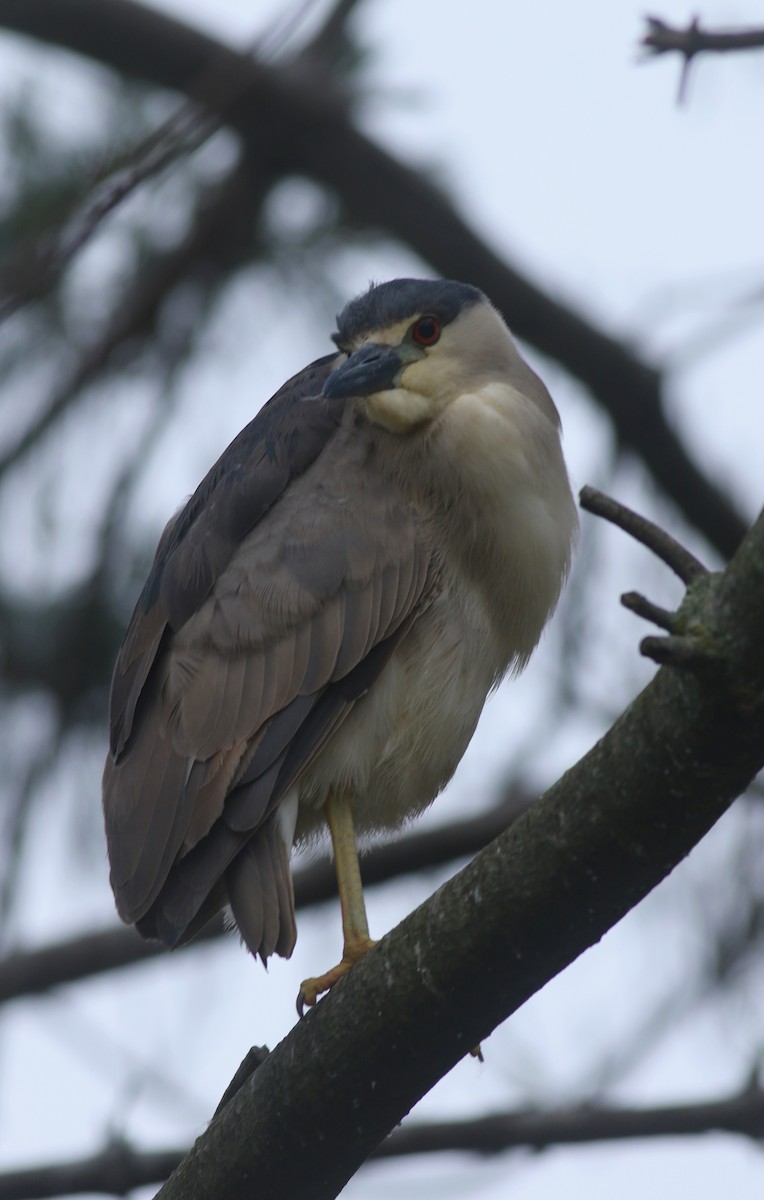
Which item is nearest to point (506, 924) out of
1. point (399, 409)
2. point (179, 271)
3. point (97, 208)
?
point (97, 208)

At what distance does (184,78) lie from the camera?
171 inches

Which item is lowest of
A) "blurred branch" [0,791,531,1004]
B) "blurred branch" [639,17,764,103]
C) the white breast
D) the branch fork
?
"blurred branch" [0,791,531,1004]

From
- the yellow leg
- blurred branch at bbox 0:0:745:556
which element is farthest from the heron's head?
blurred branch at bbox 0:0:745:556

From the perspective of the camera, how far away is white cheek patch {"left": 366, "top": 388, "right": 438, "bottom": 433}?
2.94m

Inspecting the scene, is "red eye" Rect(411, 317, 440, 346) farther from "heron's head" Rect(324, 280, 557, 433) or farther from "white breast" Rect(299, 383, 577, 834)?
"white breast" Rect(299, 383, 577, 834)

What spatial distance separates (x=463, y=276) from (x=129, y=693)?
2.17m

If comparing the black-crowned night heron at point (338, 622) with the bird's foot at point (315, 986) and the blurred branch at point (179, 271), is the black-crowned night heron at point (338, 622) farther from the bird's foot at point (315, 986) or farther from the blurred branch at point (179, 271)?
the blurred branch at point (179, 271)

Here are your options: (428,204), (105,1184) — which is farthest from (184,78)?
(105,1184)

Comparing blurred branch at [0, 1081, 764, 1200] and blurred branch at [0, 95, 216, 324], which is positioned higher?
blurred branch at [0, 95, 216, 324]

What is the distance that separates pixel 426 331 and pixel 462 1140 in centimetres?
149

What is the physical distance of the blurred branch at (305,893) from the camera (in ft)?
12.1

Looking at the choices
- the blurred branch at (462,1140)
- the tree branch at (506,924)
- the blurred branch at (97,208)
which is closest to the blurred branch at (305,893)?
the blurred branch at (462,1140)

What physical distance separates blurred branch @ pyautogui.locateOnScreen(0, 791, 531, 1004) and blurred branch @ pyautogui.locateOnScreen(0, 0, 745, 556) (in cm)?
138

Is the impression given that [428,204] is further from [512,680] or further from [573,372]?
[512,680]
